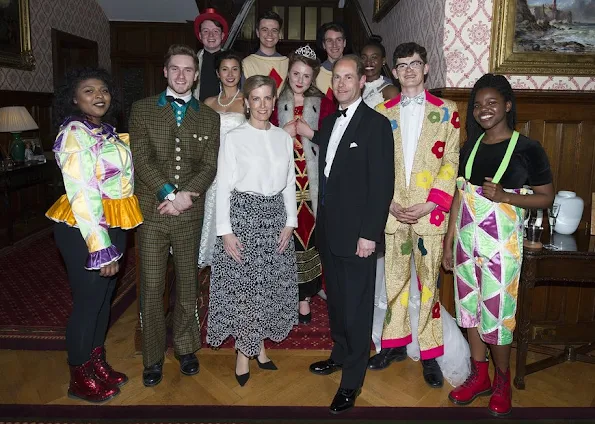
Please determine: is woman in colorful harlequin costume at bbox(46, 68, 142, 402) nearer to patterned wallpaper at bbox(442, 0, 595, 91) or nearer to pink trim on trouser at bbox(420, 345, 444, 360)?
pink trim on trouser at bbox(420, 345, 444, 360)

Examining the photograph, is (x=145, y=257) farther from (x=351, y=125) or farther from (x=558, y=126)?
(x=558, y=126)

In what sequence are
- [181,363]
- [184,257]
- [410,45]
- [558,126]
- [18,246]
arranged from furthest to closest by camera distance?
[18,246] → [558,126] → [181,363] → [184,257] → [410,45]

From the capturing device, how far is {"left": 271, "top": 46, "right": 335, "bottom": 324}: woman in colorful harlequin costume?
294 cm

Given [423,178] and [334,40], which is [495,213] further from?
[334,40]

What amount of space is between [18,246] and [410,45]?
4.86 metres

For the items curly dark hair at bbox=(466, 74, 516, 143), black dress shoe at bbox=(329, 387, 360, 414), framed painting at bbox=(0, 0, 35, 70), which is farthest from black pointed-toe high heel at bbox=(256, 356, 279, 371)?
framed painting at bbox=(0, 0, 35, 70)

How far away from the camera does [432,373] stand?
2.87 metres

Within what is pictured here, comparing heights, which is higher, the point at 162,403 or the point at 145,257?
the point at 145,257

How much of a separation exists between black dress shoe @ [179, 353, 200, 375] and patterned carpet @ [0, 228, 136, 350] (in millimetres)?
663

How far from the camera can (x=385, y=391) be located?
9.16ft

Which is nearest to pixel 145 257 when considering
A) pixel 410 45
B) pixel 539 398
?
pixel 410 45

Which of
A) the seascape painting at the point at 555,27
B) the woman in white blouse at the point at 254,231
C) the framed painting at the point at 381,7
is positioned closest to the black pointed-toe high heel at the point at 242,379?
the woman in white blouse at the point at 254,231

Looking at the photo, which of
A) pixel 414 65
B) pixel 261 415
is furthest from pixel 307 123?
pixel 261 415

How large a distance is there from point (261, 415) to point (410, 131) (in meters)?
1.64
